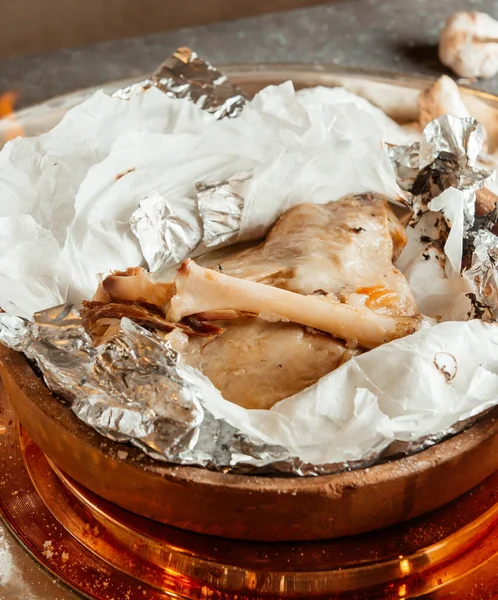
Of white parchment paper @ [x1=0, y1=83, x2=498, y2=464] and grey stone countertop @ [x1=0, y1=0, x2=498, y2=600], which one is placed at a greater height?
white parchment paper @ [x1=0, y1=83, x2=498, y2=464]

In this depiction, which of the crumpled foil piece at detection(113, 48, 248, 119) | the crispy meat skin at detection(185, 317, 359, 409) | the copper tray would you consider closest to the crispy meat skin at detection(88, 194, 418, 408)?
the crispy meat skin at detection(185, 317, 359, 409)

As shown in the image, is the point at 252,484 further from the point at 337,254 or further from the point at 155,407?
the point at 337,254

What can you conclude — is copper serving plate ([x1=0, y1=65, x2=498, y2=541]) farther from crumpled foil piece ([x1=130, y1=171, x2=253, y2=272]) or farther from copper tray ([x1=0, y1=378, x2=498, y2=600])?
crumpled foil piece ([x1=130, y1=171, x2=253, y2=272])

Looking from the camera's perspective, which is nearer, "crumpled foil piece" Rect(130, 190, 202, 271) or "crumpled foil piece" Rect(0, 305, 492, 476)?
"crumpled foil piece" Rect(0, 305, 492, 476)

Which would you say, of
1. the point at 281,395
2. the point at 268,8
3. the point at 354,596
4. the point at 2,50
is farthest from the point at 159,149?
the point at 268,8

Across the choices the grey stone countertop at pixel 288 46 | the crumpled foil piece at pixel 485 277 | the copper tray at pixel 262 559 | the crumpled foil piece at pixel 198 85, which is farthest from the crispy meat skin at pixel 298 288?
the grey stone countertop at pixel 288 46

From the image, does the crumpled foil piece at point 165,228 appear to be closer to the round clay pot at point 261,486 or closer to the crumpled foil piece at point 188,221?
the crumpled foil piece at point 188,221

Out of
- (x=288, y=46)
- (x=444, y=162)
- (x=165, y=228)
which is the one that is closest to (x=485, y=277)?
(x=444, y=162)
